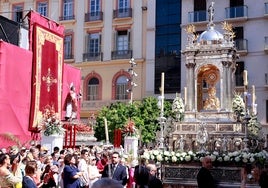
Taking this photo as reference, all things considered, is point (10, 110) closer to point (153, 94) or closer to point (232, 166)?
point (232, 166)

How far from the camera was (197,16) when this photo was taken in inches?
1175

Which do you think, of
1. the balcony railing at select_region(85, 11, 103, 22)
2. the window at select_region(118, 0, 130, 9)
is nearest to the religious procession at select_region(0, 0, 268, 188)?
the balcony railing at select_region(85, 11, 103, 22)

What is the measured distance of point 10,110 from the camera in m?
18.0

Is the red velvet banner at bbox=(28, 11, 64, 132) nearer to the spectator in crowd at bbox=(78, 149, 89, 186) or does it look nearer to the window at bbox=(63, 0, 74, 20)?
the spectator in crowd at bbox=(78, 149, 89, 186)

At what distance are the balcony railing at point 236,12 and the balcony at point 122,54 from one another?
6996mm

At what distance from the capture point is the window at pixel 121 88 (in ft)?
104

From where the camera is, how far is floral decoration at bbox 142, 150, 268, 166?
10719 mm

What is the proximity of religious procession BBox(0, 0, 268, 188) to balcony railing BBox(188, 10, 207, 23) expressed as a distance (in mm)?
65

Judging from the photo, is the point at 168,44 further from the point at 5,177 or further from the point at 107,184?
the point at 107,184

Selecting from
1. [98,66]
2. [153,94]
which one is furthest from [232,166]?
[98,66]

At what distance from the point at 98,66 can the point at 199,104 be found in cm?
1788

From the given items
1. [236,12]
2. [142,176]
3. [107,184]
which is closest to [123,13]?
[236,12]

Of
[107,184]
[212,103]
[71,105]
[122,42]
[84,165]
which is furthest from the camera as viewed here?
[122,42]

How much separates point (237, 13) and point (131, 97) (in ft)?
30.2
